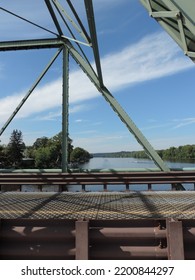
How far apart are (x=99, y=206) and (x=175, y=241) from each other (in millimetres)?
3679

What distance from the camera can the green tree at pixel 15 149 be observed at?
4952 inches

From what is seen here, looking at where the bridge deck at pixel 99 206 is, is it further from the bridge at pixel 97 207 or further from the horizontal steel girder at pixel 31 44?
the horizontal steel girder at pixel 31 44

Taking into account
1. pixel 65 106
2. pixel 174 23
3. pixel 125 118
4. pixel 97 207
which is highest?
pixel 174 23

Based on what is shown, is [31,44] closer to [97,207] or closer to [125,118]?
[125,118]

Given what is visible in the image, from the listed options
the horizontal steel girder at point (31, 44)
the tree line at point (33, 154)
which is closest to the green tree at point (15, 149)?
the tree line at point (33, 154)

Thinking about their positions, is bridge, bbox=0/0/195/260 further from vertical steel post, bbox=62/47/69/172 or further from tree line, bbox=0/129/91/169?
tree line, bbox=0/129/91/169

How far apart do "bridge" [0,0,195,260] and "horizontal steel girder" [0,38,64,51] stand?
40mm

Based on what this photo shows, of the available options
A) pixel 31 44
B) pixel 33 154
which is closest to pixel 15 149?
pixel 33 154

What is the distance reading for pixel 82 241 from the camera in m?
3.74

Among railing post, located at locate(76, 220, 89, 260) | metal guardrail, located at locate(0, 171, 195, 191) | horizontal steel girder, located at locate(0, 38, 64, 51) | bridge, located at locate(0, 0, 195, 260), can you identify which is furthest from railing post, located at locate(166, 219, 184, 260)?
horizontal steel girder, located at locate(0, 38, 64, 51)

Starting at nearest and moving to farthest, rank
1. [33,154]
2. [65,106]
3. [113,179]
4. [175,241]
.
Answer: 1. [175,241]
2. [113,179]
3. [65,106]
4. [33,154]

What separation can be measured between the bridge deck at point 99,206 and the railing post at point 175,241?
1872 mm
